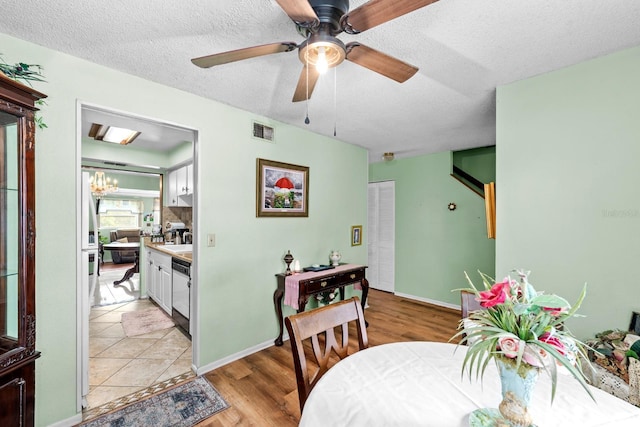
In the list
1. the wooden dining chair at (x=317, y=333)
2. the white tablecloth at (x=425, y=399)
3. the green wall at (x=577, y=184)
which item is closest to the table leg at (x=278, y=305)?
the wooden dining chair at (x=317, y=333)

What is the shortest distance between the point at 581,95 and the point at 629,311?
4.73 ft

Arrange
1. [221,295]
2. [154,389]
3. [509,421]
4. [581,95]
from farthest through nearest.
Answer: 1. [221,295]
2. [154,389]
3. [581,95]
4. [509,421]

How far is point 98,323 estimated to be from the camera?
131 inches

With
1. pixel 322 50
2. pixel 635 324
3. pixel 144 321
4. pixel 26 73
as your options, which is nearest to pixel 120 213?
pixel 144 321

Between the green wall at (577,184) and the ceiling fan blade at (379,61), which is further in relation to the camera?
the green wall at (577,184)

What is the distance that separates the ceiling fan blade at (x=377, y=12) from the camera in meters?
1.00

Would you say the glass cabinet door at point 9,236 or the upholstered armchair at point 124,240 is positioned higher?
the glass cabinet door at point 9,236

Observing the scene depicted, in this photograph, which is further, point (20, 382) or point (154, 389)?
point (154, 389)

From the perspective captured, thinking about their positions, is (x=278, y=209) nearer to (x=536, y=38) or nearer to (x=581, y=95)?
(x=536, y=38)

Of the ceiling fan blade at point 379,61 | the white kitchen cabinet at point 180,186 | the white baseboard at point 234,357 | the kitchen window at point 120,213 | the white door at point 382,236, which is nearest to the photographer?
the ceiling fan blade at point 379,61

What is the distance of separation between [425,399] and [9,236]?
2031 mm

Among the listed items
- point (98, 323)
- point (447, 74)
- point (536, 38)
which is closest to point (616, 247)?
point (536, 38)

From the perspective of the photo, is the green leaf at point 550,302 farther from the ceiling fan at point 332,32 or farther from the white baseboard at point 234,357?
the white baseboard at point 234,357

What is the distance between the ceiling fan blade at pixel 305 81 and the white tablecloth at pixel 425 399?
150cm
